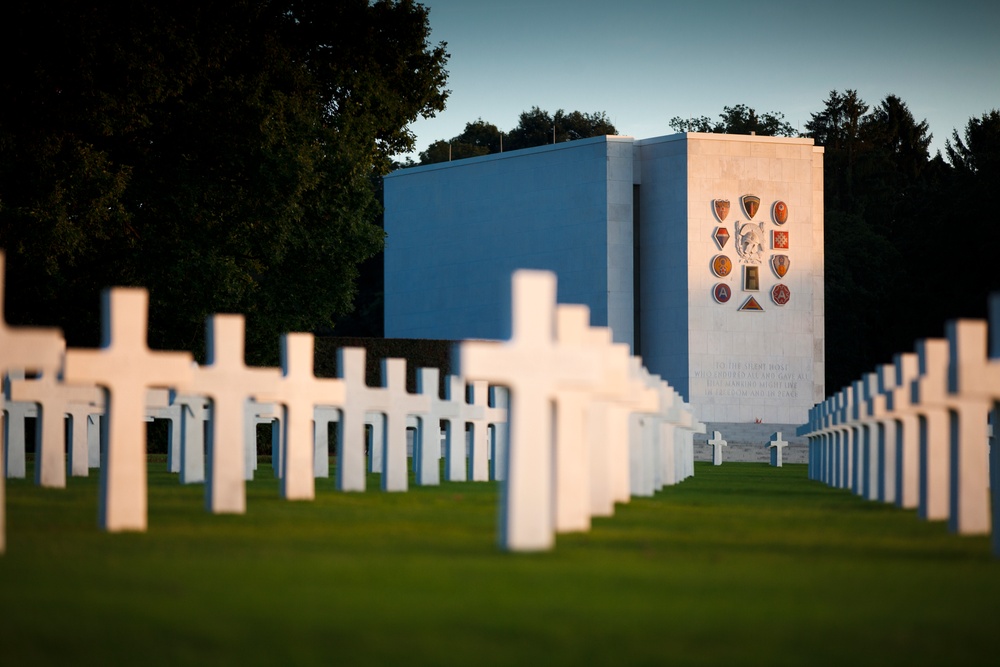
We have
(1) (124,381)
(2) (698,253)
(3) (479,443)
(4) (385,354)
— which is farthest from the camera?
(2) (698,253)

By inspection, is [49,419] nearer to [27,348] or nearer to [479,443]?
[479,443]

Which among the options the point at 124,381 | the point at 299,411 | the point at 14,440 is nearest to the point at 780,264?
the point at 14,440

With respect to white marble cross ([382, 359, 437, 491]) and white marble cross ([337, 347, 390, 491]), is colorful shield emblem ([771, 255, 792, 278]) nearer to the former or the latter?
white marble cross ([382, 359, 437, 491])

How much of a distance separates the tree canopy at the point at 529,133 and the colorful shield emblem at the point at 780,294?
30.0 meters

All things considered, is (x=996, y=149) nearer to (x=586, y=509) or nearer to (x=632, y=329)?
(x=632, y=329)

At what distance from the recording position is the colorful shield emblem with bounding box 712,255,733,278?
58031mm

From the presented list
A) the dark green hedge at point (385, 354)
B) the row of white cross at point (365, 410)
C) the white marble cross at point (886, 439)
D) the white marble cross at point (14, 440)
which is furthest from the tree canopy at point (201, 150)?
the white marble cross at point (886, 439)

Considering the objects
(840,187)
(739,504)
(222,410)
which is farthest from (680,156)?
(222,410)

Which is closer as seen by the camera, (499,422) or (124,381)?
(124,381)

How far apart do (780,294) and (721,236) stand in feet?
10.7

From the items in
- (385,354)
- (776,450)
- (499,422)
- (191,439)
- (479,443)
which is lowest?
(776,450)

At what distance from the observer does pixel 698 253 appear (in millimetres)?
58156

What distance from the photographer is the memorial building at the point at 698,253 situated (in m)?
58.2

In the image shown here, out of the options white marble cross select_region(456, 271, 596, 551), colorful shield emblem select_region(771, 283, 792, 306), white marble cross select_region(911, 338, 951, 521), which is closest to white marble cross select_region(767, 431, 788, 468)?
colorful shield emblem select_region(771, 283, 792, 306)
